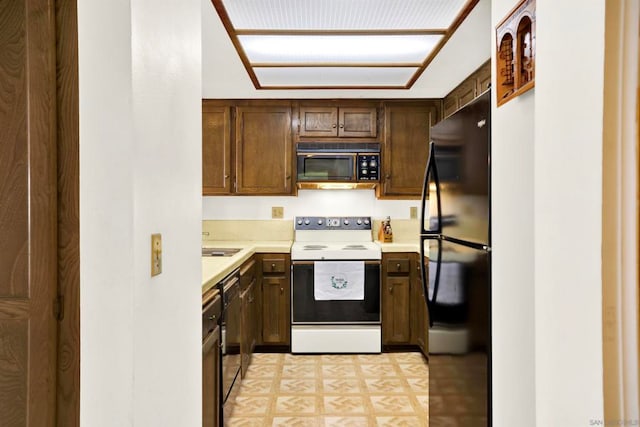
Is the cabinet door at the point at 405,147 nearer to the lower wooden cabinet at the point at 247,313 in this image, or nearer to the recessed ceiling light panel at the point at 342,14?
the lower wooden cabinet at the point at 247,313

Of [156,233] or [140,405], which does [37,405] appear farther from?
[156,233]

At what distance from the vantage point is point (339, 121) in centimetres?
408

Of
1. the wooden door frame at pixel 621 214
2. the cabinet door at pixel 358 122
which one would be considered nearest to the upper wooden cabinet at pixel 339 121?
the cabinet door at pixel 358 122

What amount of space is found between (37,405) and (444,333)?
1.57m

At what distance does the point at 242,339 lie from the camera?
3021 millimetres

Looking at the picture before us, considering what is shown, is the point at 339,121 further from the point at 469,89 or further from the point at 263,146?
the point at 469,89

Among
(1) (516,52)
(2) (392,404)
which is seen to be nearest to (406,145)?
(2) (392,404)

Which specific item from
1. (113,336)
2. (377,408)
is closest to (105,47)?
(113,336)

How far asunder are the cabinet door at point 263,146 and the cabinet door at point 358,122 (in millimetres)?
473

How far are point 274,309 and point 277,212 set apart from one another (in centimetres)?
98

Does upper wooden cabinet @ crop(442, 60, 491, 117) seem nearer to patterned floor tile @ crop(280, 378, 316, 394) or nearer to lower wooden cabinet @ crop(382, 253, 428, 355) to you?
lower wooden cabinet @ crop(382, 253, 428, 355)

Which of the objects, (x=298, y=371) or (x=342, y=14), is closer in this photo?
(x=342, y=14)

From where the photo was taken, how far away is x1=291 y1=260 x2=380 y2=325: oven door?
3.73m

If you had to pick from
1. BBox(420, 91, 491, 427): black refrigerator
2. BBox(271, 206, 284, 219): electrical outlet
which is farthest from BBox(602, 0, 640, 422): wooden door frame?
BBox(271, 206, 284, 219): electrical outlet
